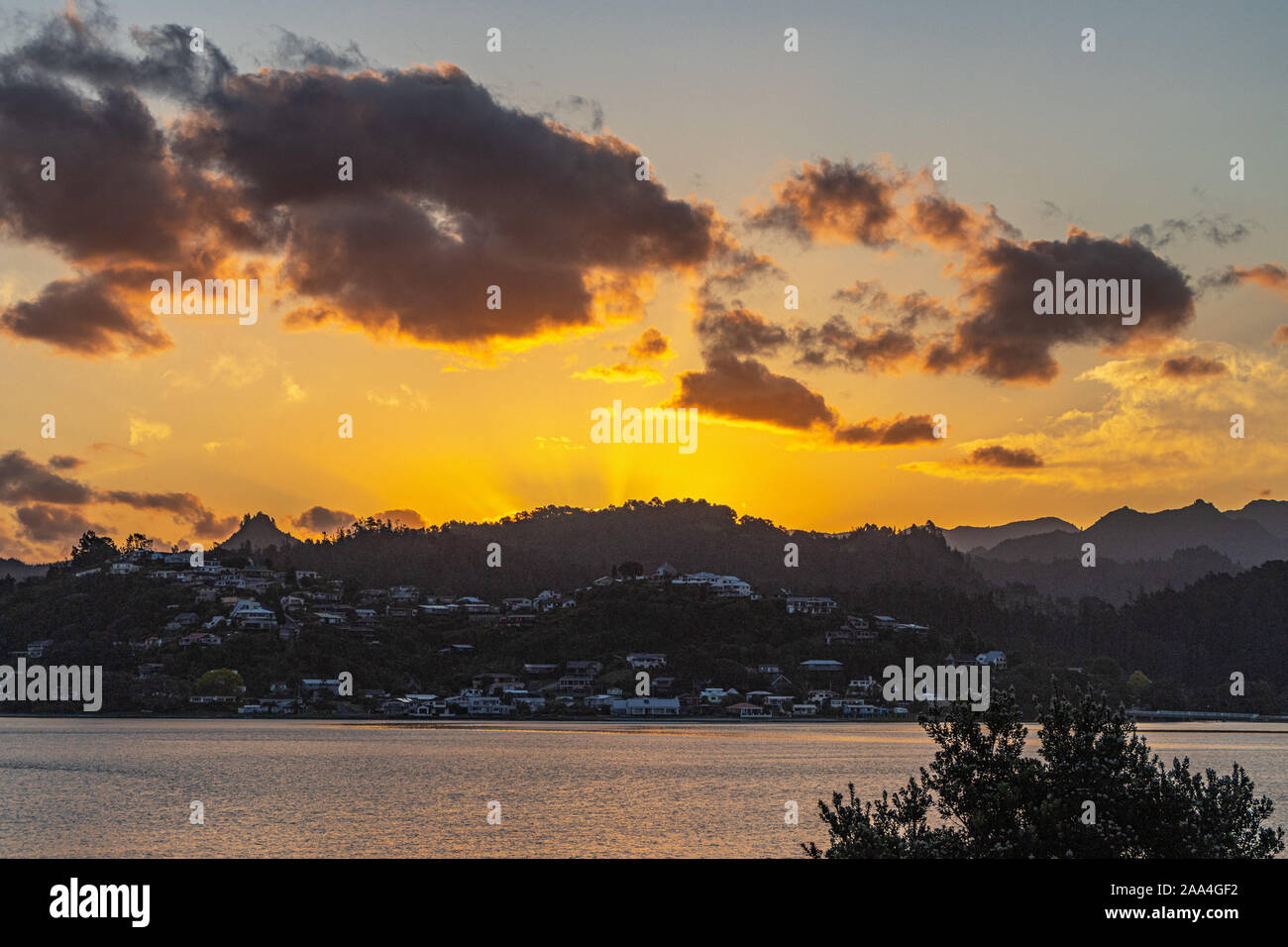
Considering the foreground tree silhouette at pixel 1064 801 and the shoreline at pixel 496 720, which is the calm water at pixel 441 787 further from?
the foreground tree silhouette at pixel 1064 801

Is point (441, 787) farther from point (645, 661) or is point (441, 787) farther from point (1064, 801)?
point (645, 661)

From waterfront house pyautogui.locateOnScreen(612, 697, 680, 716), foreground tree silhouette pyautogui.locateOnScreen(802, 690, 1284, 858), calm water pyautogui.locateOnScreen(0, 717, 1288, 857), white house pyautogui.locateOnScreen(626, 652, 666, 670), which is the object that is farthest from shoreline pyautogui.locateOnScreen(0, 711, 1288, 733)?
foreground tree silhouette pyautogui.locateOnScreen(802, 690, 1284, 858)

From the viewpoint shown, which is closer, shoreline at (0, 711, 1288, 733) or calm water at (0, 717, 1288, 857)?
calm water at (0, 717, 1288, 857)

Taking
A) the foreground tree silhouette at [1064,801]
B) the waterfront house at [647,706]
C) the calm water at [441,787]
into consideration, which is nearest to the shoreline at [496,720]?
the waterfront house at [647,706]

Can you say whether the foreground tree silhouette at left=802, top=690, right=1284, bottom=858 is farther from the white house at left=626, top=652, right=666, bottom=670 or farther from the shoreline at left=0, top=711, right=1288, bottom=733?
the white house at left=626, top=652, right=666, bottom=670

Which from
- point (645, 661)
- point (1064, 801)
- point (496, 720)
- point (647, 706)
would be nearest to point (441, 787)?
point (1064, 801)

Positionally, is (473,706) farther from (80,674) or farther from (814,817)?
(814,817)
